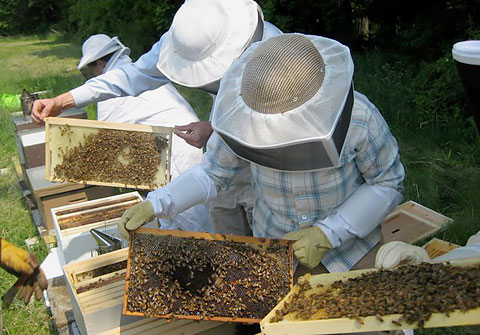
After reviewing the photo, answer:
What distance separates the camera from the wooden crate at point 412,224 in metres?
4.12

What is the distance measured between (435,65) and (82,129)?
4.61 metres

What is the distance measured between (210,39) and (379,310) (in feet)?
6.53

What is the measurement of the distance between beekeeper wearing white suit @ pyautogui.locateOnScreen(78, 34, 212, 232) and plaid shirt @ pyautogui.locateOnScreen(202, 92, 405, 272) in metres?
1.72

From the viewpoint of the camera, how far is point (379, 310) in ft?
6.47

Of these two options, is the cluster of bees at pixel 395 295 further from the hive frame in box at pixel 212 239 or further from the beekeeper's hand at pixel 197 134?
the beekeeper's hand at pixel 197 134

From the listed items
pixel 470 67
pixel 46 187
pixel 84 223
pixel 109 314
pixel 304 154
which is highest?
pixel 470 67

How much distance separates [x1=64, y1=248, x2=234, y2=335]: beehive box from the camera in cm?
264

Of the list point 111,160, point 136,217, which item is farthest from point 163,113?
point 136,217

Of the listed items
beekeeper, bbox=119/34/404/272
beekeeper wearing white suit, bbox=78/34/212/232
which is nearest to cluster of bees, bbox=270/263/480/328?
beekeeper, bbox=119/34/404/272

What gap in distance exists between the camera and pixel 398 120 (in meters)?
6.71

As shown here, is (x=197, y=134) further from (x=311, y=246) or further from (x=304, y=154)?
(x=304, y=154)

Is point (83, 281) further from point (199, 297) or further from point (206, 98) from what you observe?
point (206, 98)

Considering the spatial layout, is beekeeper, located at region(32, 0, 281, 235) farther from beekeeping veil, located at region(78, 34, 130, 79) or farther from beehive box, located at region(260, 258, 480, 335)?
beekeeping veil, located at region(78, 34, 130, 79)

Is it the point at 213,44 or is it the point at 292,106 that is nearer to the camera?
the point at 292,106
